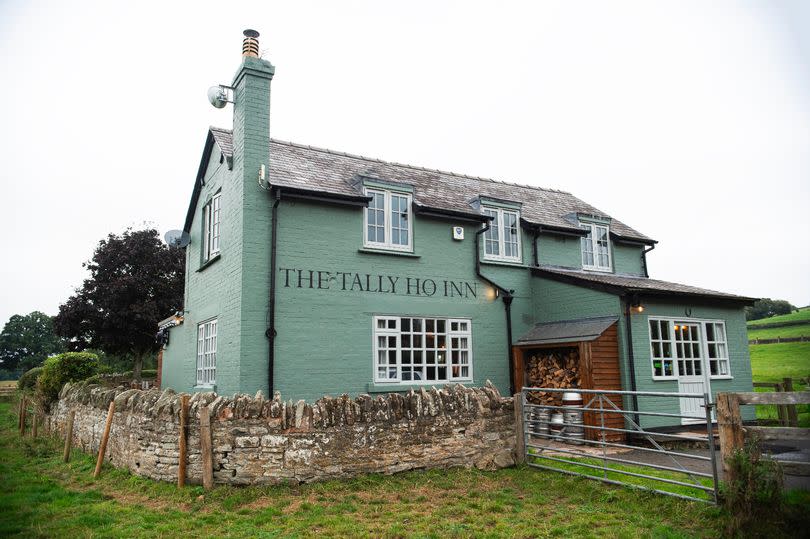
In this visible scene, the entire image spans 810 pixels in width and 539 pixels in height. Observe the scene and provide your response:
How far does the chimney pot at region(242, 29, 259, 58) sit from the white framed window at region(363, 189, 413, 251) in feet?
14.7

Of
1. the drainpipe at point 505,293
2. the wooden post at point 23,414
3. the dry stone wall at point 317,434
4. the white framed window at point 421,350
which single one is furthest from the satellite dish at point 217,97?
the wooden post at point 23,414

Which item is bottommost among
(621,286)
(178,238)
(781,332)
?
(781,332)

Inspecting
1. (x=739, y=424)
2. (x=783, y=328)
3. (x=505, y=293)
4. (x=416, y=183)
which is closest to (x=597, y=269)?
(x=505, y=293)

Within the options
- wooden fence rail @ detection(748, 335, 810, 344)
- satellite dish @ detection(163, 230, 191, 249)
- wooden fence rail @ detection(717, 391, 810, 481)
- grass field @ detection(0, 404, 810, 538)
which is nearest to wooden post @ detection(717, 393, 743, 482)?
wooden fence rail @ detection(717, 391, 810, 481)

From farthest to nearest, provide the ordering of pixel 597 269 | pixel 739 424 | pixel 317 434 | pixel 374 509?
pixel 597 269, pixel 317 434, pixel 374 509, pixel 739 424

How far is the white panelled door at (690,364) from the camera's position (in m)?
14.4

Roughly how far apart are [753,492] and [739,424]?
2.88 feet

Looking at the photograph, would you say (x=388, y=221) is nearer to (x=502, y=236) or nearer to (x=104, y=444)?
(x=502, y=236)

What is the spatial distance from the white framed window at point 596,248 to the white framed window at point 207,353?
1186 centimetres

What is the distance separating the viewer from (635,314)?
13.5 m

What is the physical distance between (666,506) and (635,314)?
694 cm

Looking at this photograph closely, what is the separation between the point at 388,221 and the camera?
14.5 meters

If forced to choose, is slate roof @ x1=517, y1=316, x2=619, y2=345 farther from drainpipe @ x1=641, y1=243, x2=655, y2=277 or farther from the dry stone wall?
drainpipe @ x1=641, y1=243, x2=655, y2=277

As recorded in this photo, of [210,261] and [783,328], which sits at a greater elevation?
[210,261]
